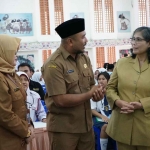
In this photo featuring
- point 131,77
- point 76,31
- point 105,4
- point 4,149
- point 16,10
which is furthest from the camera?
point 105,4

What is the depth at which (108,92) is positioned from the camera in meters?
2.23

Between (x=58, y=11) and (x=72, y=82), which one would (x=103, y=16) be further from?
(x=72, y=82)

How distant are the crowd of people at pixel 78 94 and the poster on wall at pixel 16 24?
783 centimetres

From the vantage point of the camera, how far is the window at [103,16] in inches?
402

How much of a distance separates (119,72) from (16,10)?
26.5ft

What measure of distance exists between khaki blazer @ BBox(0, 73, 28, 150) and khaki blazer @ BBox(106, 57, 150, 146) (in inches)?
30.6

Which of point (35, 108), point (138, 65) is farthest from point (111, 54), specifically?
point (138, 65)

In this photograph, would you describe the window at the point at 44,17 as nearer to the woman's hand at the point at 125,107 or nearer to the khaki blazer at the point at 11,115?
the woman's hand at the point at 125,107

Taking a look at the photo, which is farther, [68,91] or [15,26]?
[15,26]

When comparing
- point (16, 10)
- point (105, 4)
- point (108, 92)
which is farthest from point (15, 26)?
point (108, 92)

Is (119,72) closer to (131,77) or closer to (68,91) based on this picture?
(131,77)

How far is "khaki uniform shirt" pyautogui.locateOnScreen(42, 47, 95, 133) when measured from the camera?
6.36 feet

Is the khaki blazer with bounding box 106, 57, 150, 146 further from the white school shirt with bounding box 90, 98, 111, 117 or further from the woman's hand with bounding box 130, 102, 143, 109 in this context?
the white school shirt with bounding box 90, 98, 111, 117

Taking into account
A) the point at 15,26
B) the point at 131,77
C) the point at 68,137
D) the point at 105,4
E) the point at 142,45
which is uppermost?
the point at 105,4
